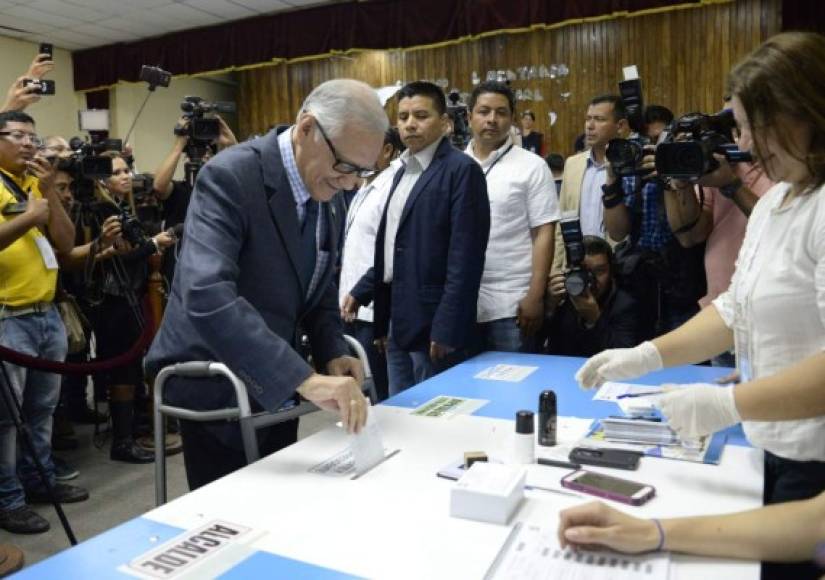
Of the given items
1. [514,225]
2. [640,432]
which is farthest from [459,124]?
[640,432]

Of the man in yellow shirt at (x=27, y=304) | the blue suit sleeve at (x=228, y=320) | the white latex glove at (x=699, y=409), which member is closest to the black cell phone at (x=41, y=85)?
the man in yellow shirt at (x=27, y=304)

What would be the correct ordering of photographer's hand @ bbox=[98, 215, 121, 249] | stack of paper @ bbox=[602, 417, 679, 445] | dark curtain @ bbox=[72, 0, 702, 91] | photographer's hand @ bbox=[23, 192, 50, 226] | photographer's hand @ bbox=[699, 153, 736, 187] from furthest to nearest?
dark curtain @ bbox=[72, 0, 702, 91] → photographer's hand @ bbox=[98, 215, 121, 249] → photographer's hand @ bbox=[23, 192, 50, 226] → photographer's hand @ bbox=[699, 153, 736, 187] → stack of paper @ bbox=[602, 417, 679, 445]

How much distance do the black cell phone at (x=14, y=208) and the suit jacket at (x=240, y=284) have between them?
144 cm

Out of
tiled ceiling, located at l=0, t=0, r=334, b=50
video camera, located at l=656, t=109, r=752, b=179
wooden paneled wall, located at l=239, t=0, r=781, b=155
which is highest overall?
tiled ceiling, located at l=0, t=0, r=334, b=50

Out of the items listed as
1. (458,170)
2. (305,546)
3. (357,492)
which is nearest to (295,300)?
(357,492)

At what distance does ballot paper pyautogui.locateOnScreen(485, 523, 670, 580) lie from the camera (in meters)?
0.94

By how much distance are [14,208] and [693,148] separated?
2.35m

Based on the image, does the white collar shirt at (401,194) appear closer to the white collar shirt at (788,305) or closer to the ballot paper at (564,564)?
the white collar shirt at (788,305)

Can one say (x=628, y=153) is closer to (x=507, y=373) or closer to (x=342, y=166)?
(x=507, y=373)

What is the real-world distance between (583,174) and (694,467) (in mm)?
2185

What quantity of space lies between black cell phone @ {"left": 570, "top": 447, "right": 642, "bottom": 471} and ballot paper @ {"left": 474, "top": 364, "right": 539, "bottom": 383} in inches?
24.2

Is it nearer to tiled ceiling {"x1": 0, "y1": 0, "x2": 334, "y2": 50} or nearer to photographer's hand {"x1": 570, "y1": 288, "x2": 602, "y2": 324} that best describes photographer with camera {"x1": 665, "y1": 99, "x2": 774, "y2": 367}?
photographer's hand {"x1": 570, "y1": 288, "x2": 602, "y2": 324}

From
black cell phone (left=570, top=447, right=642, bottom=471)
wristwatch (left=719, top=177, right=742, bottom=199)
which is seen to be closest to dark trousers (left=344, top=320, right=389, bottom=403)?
wristwatch (left=719, top=177, right=742, bottom=199)

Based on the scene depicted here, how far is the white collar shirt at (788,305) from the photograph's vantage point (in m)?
1.17
